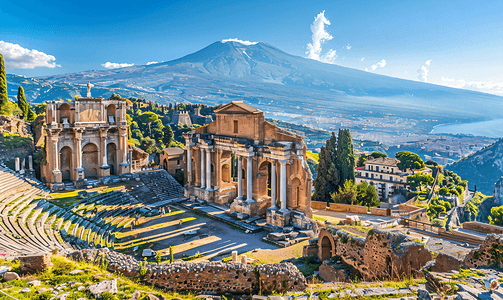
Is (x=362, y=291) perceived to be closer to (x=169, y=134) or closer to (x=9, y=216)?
(x=9, y=216)

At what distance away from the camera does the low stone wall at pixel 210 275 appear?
13523 millimetres

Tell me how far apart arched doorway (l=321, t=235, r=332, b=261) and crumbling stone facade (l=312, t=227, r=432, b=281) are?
33.3 inches

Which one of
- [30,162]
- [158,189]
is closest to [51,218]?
[30,162]

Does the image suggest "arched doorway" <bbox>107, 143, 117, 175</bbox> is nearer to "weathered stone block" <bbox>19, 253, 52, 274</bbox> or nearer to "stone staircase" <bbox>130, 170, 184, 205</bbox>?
"stone staircase" <bbox>130, 170, 184, 205</bbox>

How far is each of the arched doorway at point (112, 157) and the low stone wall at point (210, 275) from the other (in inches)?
937

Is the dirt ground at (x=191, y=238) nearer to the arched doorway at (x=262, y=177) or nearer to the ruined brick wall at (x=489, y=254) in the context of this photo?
the arched doorway at (x=262, y=177)

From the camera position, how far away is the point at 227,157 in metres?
34.5

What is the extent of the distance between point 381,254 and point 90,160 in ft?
97.8

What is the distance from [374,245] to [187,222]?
1657cm

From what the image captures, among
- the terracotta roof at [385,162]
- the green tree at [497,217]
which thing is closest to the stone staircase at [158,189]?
the green tree at [497,217]

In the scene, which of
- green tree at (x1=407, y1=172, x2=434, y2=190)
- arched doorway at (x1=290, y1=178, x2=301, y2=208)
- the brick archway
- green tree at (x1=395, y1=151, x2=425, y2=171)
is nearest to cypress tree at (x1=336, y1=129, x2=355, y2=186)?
arched doorway at (x1=290, y1=178, x2=301, y2=208)

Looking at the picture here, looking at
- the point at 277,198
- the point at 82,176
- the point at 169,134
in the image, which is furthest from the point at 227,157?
the point at 169,134

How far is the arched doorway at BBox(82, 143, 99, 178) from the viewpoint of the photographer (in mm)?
34562

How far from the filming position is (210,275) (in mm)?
13969
